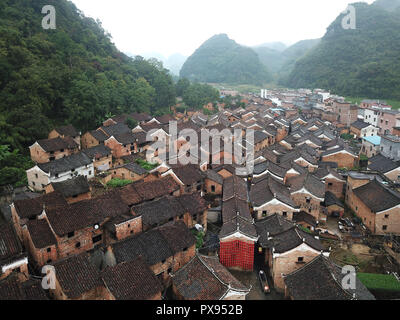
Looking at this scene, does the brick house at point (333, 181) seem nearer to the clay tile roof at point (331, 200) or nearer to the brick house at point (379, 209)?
the clay tile roof at point (331, 200)

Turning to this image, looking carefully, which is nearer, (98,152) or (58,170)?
(58,170)

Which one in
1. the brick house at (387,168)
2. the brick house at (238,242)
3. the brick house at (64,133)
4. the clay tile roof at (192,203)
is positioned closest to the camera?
the brick house at (238,242)

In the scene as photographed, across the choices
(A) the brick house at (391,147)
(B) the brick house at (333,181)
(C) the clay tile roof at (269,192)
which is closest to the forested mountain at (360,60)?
(A) the brick house at (391,147)

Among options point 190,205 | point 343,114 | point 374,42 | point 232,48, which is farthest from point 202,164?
point 232,48

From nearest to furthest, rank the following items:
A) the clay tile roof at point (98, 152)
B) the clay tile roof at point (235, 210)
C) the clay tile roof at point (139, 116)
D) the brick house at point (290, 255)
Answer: the brick house at point (290, 255) → the clay tile roof at point (235, 210) → the clay tile roof at point (98, 152) → the clay tile roof at point (139, 116)

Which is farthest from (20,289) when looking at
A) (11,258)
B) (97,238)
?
(97,238)

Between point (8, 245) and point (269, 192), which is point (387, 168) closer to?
point (269, 192)
